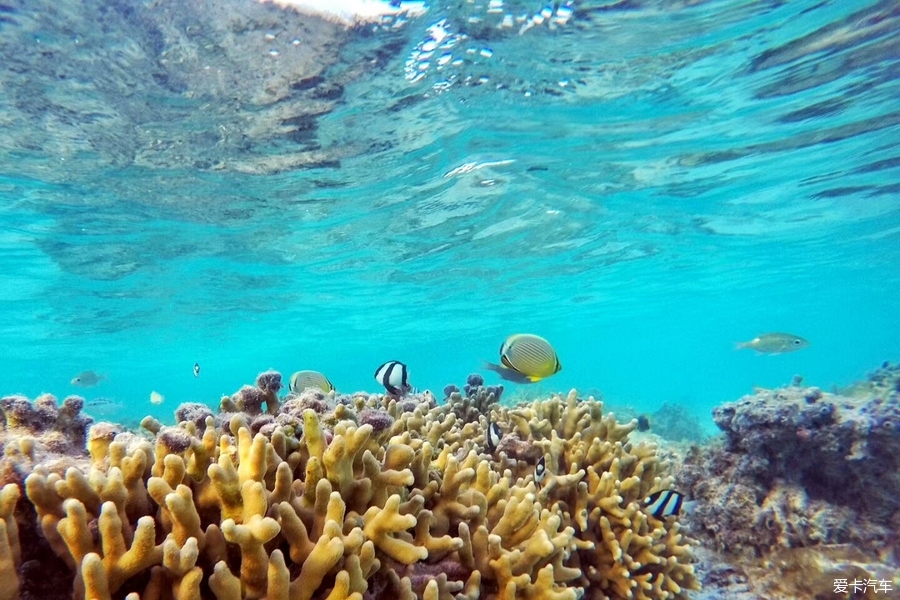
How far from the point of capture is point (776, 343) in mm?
11195

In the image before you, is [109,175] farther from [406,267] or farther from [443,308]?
[443,308]

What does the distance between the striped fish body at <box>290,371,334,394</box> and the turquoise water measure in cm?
246

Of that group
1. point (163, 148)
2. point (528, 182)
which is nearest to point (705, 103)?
point (528, 182)

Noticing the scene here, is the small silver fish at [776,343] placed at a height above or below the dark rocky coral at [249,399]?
above

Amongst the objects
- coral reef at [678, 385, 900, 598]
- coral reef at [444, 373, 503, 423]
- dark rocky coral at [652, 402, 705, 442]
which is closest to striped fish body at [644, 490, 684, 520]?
coral reef at [444, 373, 503, 423]

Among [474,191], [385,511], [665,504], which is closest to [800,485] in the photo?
[665,504]

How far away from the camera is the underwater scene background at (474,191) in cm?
485

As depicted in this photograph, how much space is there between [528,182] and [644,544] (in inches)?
591

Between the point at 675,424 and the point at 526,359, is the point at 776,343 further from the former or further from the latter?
the point at 675,424

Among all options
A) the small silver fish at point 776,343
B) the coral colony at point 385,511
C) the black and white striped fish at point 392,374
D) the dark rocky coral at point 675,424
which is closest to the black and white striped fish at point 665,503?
the coral colony at point 385,511

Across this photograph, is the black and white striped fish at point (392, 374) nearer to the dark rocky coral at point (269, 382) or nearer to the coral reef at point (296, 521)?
the coral reef at point (296, 521)

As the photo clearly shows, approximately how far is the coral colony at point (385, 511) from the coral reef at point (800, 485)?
26mm

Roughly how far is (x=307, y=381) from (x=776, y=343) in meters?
10.6

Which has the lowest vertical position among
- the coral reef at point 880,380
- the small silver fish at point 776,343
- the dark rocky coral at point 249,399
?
the dark rocky coral at point 249,399
